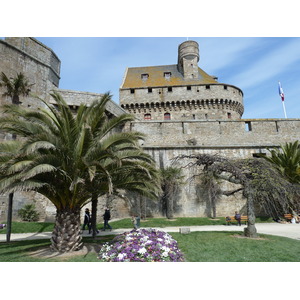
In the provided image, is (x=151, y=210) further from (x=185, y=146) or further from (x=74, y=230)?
(x=74, y=230)

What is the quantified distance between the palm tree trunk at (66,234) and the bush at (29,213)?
28.2ft

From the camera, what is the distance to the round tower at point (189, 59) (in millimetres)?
33406

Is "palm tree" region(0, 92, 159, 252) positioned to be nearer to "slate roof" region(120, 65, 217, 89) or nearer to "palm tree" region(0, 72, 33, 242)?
"palm tree" region(0, 72, 33, 242)

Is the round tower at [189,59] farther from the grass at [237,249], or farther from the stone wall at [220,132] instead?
the grass at [237,249]

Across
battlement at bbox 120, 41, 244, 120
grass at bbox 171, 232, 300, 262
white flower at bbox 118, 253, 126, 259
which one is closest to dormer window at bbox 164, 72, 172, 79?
battlement at bbox 120, 41, 244, 120

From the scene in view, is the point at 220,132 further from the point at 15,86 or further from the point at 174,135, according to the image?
the point at 15,86

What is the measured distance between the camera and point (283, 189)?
8930 millimetres

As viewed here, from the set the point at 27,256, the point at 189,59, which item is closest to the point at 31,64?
the point at 27,256

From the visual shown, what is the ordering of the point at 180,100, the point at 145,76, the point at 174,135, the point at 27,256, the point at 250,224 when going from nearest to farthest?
the point at 27,256 → the point at 250,224 → the point at 174,135 → the point at 180,100 → the point at 145,76

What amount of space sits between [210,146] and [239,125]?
11.4 ft

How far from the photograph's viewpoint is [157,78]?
33.7 metres

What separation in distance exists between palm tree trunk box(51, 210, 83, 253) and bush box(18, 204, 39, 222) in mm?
8592

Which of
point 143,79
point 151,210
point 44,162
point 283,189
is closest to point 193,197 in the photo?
point 151,210

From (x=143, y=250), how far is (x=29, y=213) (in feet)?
36.9
